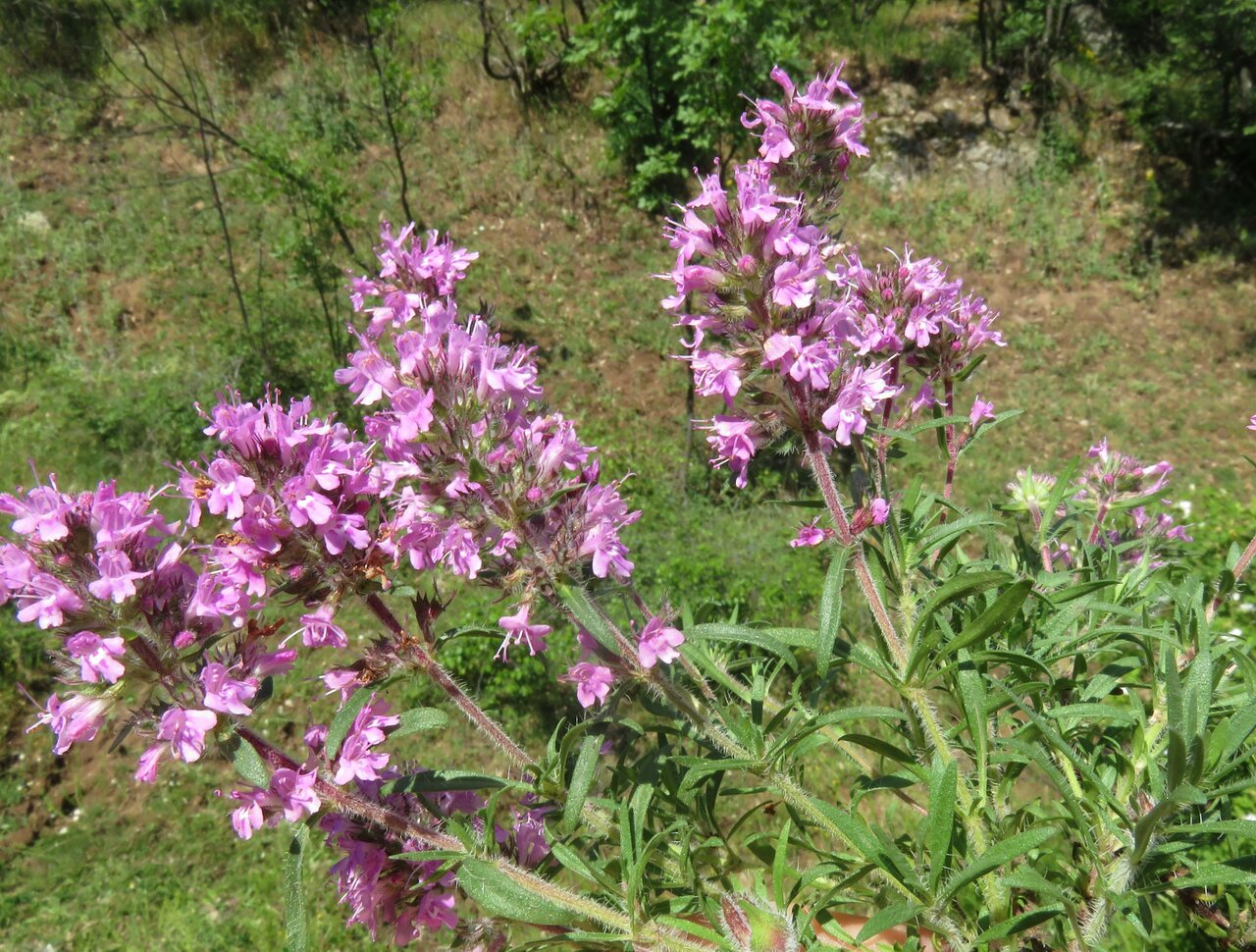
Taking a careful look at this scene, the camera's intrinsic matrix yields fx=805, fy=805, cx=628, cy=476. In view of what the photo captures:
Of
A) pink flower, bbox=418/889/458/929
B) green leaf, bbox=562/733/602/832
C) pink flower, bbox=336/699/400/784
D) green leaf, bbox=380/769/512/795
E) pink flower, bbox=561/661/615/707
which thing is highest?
pink flower, bbox=336/699/400/784

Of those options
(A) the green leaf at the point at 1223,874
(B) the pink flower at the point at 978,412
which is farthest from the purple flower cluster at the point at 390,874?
(B) the pink flower at the point at 978,412

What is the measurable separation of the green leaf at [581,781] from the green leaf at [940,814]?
68 cm

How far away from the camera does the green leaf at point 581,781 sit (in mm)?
1635

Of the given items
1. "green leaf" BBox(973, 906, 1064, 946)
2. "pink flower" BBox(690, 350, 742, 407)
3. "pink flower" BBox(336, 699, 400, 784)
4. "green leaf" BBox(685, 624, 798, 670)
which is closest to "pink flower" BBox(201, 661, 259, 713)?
"pink flower" BBox(336, 699, 400, 784)

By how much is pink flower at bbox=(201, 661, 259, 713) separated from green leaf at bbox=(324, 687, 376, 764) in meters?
0.17

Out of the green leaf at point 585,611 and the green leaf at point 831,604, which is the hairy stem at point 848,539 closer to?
the green leaf at point 831,604

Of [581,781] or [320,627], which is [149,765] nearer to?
[320,627]

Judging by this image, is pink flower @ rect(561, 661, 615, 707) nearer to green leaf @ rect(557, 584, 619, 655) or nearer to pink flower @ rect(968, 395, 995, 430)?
green leaf @ rect(557, 584, 619, 655)

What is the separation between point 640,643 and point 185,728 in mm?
864

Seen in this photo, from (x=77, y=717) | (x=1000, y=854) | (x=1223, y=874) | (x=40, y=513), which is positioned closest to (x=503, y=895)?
(x=77, y=717)

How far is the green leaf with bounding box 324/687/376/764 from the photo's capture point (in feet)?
5.09

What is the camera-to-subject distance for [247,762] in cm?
148

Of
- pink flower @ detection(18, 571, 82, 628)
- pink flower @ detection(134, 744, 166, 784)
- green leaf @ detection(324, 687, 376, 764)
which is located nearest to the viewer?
pink flower @ detection(18, 571, 82, 628)

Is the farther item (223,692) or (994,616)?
(994,616)
